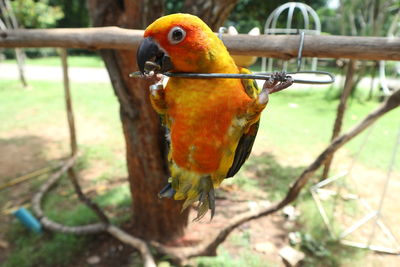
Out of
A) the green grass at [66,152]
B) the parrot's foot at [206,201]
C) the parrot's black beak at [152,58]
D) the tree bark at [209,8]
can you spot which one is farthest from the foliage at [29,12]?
the parrot's foot at [206,201]

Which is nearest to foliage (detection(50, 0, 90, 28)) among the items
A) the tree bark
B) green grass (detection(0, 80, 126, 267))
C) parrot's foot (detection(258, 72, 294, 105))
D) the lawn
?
green grass (detection(0, 80, 126, 267))

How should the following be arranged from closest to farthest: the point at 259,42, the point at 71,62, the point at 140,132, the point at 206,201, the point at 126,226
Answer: the point at 206,201
the point at 259,42
the point at 140,132
the point at 126,226
the point at 71,62

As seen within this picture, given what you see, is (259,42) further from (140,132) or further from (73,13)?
(73,13)

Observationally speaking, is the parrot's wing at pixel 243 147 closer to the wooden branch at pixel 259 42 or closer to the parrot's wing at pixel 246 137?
the parrot's wing at pixel 246 137

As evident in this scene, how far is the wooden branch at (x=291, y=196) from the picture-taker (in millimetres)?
1767

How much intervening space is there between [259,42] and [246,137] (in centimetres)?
54

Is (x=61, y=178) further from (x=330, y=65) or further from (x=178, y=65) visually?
(x=330, y=65)

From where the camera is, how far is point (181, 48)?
0.79 metres

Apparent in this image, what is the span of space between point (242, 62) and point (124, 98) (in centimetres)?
109

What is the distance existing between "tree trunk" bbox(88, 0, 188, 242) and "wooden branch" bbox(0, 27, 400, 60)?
0.38 metres

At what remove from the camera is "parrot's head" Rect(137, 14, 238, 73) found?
776 mm

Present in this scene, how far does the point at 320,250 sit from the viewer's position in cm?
270

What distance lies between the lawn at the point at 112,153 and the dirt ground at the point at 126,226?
30 millimetres

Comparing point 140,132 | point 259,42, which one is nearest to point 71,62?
point 140,132
